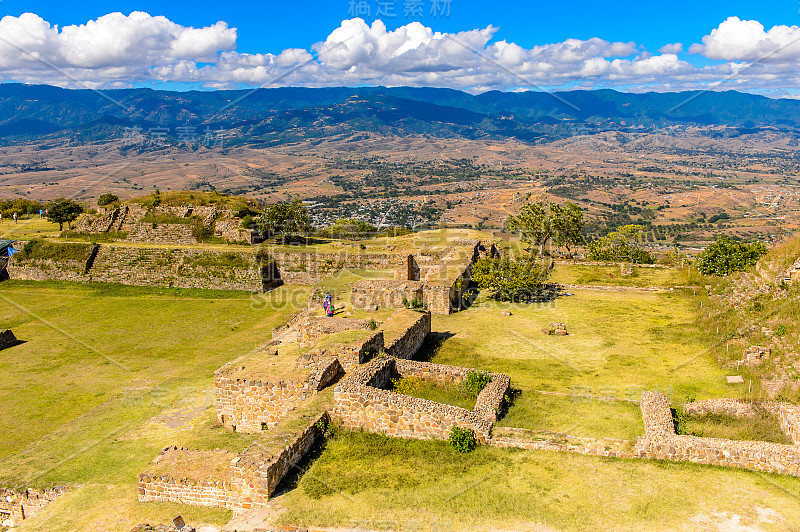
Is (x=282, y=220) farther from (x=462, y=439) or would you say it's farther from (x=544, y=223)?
(x=462, y=439)

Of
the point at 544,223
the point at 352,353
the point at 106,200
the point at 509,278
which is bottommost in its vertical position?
the point at 509,278

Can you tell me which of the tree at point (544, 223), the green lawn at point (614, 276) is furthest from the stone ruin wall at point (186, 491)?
the tree at point (544, 223)

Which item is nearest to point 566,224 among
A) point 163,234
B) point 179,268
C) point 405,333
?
point 179,268

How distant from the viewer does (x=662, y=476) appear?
33.4 ft

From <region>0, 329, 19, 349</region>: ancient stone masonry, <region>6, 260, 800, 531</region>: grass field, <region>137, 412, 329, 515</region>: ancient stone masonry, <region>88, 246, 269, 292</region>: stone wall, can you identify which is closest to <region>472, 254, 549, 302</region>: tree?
<region>6, 260, 800, 531</region>: grass field

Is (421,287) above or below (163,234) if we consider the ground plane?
below

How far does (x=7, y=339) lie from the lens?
23797mm

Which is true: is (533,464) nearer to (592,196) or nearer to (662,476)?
(662,476)

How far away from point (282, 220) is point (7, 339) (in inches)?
841

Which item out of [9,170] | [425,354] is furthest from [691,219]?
[9,170]

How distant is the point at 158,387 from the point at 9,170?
227647 mm

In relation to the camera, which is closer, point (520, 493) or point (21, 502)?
point (520, 493)

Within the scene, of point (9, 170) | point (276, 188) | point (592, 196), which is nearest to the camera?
point (592, 196)

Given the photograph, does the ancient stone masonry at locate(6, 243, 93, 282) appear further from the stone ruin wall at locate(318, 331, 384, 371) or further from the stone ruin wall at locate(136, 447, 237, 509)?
the stone ruin wall at locate(136, 447, 237, 509)
